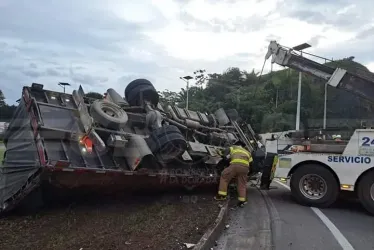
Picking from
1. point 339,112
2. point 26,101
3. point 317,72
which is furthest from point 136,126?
point 339,112

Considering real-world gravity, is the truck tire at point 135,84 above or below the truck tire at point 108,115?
above

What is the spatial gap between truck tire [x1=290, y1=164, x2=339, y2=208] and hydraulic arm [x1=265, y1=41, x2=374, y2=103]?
308cm

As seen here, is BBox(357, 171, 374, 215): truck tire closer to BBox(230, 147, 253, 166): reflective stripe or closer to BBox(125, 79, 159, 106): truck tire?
BBox(230, 147, 253, 166): reflective stripe

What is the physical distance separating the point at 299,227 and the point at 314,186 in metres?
2.05

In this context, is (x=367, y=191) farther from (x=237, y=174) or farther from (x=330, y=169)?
(x=237, y=174)

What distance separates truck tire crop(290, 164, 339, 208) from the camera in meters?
7.46

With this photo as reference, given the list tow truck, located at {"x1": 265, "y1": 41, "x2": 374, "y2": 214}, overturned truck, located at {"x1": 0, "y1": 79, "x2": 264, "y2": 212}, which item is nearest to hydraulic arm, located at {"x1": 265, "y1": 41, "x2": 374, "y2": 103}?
tow truck, located at {"x1": 265, "y1": 41, "x2": 374, "y2": 214}

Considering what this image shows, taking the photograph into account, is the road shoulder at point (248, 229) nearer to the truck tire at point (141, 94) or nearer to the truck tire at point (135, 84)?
the truck tire at point (141, 94)

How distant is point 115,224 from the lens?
5672 millimetres

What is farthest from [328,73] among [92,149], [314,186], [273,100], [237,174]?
[273,100]

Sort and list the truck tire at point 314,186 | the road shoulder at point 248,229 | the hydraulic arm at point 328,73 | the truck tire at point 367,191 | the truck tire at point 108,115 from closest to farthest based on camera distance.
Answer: the road shoulder at point 248,229, the truck tire at point 108,115, the truck tire at point 367,191, the truck tire at point 314,186, the hydraulic arm at point 328,73

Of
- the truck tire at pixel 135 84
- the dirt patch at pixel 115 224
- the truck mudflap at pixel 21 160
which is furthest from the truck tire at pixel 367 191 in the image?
the truck mudflap at pixel 21 160

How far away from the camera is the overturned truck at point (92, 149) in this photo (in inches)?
233

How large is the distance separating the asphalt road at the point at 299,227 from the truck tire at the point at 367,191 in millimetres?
186
